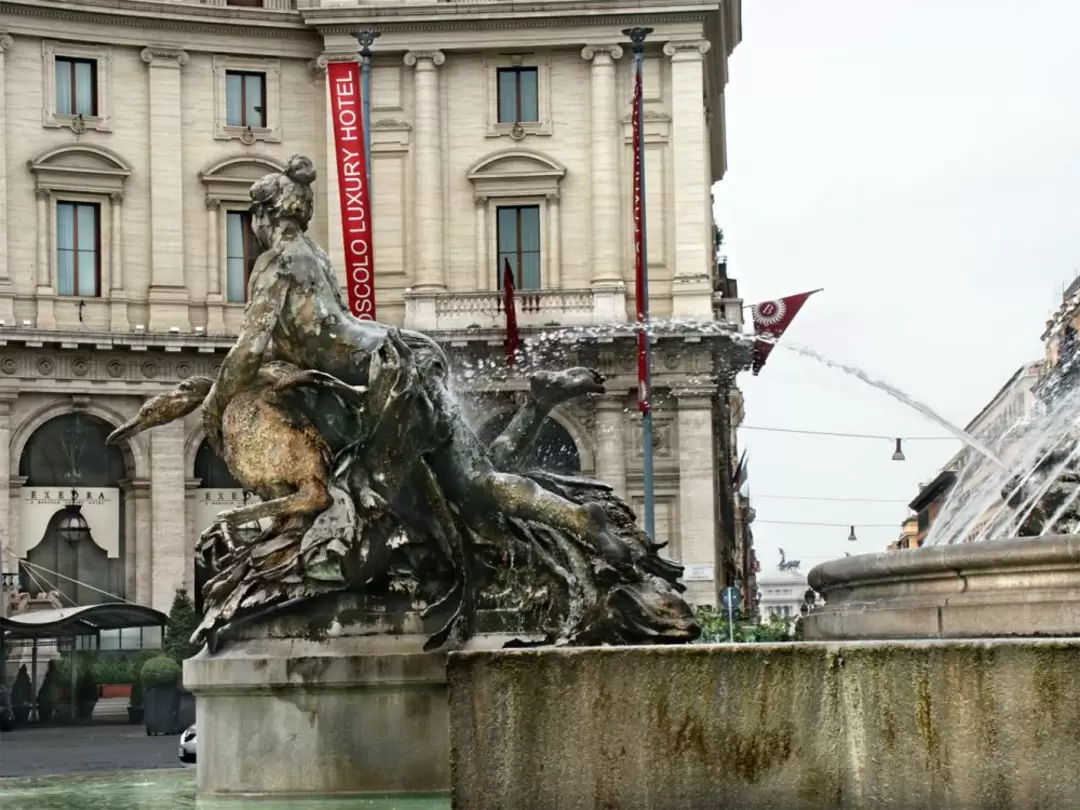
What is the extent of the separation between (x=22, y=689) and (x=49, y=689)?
1.18 meters

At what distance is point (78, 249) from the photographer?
172ft

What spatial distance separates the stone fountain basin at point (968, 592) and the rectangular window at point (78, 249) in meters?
44.5

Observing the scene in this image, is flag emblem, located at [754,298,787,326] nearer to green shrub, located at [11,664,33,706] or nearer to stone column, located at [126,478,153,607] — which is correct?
stone column, located at [126,478,153,607]

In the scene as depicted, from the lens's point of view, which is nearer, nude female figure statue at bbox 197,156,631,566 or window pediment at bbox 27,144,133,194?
nude female figure statue at bbox 197,156,631,566

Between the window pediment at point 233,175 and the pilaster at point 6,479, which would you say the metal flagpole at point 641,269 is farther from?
the pilaster at point 6,479

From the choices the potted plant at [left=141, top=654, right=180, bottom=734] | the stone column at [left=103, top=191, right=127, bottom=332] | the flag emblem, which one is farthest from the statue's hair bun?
the stone column at [left=103, top=191, right=127, bottom=332]

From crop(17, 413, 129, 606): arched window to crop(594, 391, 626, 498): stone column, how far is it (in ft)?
36.3

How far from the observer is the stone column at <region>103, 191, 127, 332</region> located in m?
51.8

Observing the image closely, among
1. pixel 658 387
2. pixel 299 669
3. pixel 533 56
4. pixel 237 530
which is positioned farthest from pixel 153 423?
pixel 533 56

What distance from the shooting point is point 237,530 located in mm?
10664

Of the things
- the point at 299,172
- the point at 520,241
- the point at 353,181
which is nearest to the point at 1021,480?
the point at 299,172

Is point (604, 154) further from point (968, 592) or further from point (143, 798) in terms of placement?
point (968, 592)

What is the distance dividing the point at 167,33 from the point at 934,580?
4654cm

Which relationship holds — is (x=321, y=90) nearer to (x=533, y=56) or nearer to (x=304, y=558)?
(x=533, y=56)
